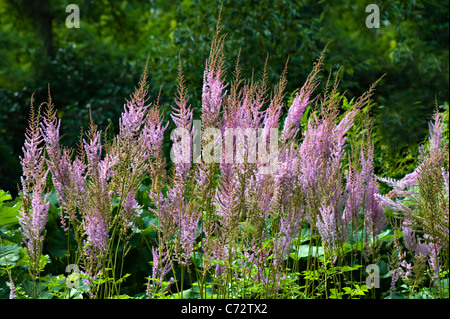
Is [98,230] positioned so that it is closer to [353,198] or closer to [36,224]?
[36,224]

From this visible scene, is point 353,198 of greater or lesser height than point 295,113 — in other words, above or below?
below

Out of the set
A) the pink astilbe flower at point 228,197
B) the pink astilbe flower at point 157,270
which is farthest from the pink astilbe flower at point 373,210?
the pink astilbe flower at point 157,270

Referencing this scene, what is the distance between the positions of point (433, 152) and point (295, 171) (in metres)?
0.66

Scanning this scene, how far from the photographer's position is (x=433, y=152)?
2414 mm

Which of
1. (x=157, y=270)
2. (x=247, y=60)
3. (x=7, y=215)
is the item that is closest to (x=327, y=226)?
(x=157, y=270)

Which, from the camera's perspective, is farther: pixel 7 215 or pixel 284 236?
pixel 7 215

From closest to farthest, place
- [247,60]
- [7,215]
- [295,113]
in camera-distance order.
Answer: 1. [295,113]
2. [7,215]
3. [247,60]

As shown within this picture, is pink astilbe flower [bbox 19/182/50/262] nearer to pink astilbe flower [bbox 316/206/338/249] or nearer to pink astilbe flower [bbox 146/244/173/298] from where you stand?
pink astilbe flower [bbox 146/244/173/298]

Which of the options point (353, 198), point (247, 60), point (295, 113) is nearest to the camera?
point (295, 113)

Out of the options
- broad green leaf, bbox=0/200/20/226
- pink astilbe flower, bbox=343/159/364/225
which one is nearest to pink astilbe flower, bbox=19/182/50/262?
broad green leaf, bbox=0/200/20/226

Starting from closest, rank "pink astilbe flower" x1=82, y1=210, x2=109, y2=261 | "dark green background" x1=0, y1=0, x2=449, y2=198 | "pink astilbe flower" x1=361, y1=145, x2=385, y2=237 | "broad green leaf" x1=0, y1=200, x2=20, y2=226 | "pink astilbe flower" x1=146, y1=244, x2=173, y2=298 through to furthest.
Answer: "pink astilbe flower" x1=82, y1=210, x2=109, y2=261, "pink astilbe flower" x1=146, y1=244, x2=173, y2=298, "pink astilbe flower" x1=361, y1=145, x2=385, y2=237, "broad green leaf" x1=0, y1=200, x2=20, y2=226, "dark green background" x1=0, y1=0, x2=449, y2=198

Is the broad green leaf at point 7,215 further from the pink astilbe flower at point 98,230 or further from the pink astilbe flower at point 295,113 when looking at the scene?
the pink astilbe flower at point 295,113
